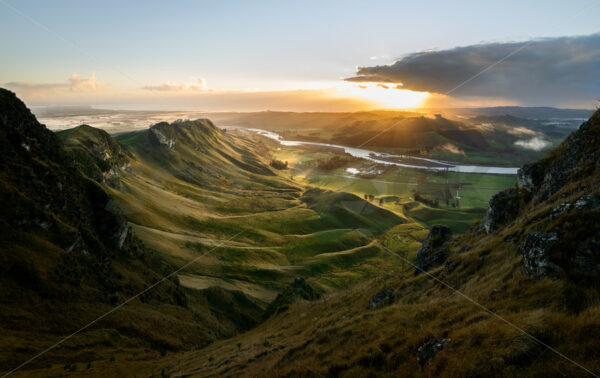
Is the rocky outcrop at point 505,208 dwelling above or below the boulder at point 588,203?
below

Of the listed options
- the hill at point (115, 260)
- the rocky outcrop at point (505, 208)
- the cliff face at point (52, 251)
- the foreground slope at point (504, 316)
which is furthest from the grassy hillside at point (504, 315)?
the hill at point (115, 260)

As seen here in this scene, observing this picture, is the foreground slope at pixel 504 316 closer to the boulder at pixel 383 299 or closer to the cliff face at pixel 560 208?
the cliff face at pixel 560 208

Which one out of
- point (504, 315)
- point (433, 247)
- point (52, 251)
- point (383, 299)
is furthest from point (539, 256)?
point (52, 251)

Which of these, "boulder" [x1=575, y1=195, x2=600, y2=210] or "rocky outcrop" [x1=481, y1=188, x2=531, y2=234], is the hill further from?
"boulder" [x1=575, y1=195, x2=600, y2=210]

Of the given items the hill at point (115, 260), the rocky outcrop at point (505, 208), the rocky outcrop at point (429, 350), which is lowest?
the hill at point (115, 260)

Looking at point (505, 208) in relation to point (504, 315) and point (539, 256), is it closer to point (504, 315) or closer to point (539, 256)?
point (539, 256)

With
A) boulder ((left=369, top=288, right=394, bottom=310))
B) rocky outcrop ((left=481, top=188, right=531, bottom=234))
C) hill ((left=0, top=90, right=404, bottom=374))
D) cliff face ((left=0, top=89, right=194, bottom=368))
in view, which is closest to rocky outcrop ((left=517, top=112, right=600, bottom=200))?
rocky outcrop ((left=481, top=188, right=531, bottom=234))
